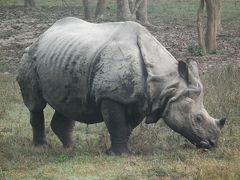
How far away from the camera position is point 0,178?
23.4 ft

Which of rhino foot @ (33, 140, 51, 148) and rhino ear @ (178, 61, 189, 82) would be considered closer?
rhino ear @ (178, 61, 189, 82)

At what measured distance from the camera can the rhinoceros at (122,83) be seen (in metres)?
7.73

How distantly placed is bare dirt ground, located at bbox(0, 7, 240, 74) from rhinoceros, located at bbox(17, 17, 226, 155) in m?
7.78

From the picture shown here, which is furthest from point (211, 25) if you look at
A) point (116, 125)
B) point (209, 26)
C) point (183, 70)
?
point (116, 125)

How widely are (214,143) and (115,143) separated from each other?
1136 millimetres

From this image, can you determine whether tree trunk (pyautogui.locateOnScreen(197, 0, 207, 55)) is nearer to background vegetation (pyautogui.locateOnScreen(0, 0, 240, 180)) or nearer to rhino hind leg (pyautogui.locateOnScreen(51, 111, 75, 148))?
background vegetation (pyautogui.locateOnScreen(0, 0, 240, 180))

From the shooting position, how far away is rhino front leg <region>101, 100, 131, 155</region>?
7.83 metres

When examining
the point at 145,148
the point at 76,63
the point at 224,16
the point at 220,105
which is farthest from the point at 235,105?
the point at 224,16

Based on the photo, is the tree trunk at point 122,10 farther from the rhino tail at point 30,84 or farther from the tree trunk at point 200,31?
the rhino tail at point 30,84

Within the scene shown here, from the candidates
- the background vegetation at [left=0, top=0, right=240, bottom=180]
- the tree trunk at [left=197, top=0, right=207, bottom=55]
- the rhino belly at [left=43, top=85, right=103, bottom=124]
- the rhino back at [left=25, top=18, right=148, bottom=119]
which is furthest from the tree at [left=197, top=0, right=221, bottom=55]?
the rhino belly at [left=43, top=85, right=103, bottom=124]

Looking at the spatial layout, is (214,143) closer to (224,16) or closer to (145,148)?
(145,148)

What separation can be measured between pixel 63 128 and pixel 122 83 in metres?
1.85

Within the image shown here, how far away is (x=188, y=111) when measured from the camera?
770cm

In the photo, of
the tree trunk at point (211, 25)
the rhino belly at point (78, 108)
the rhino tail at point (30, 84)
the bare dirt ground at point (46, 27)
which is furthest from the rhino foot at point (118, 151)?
the tree trunk at point (211, 25)
